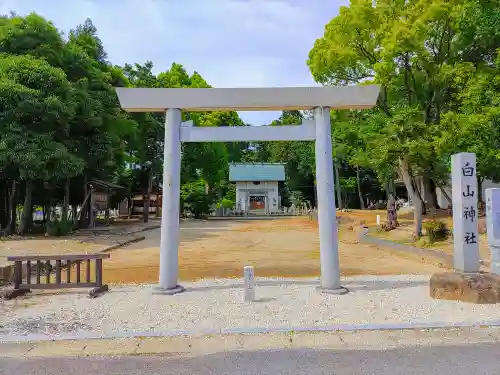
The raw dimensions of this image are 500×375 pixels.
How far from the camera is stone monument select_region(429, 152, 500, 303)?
6.61 m

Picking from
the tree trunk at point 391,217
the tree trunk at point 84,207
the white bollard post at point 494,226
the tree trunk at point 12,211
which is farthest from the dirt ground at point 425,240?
the tree trunk at point 12,211

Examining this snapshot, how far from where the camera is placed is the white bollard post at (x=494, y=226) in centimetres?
822

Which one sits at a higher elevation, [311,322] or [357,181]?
[357,181]

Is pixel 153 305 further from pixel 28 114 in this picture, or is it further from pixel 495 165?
pixel 495 165

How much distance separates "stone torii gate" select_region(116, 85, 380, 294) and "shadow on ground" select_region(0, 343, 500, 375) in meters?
3.15

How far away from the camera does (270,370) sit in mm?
4059

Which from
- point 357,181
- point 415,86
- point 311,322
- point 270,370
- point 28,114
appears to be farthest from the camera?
point 357,181

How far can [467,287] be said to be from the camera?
666cm

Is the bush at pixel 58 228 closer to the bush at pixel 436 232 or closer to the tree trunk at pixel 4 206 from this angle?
the tree trunk at pixel 4 206

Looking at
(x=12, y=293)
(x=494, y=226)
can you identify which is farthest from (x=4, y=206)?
(x=494, y=226)

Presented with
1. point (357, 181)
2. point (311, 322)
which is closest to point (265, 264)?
point (311, 322)

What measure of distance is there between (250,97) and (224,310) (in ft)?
12.9

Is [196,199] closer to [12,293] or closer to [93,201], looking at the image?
[93,201]

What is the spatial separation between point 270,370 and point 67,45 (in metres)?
22.1
